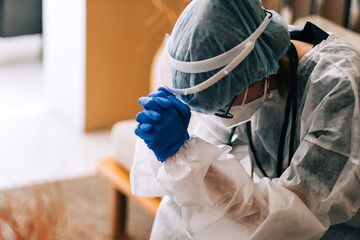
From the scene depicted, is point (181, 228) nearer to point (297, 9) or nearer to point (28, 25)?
point (297, 9)

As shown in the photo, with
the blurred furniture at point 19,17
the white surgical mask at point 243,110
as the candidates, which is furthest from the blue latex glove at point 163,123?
the blurred furniture at point 19,17

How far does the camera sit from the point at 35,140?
9.95 ft

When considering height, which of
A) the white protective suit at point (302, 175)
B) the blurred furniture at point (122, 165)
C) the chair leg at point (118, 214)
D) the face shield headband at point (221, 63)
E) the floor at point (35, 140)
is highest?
the face shield headband at point (221, 63)

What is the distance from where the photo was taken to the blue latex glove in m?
1.09

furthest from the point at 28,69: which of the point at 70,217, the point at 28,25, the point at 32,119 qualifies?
the point at 70,217

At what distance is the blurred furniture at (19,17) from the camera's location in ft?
12.0

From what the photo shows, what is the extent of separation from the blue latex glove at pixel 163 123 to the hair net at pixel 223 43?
0.04 m

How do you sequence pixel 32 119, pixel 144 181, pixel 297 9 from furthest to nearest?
pixel 32 119 < pixel 297 9 < pixel 144 181

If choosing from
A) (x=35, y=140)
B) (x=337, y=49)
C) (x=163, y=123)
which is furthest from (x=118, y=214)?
(x=337, y=49)

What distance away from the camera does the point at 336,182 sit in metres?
1.14

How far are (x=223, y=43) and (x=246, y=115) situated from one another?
23 centimetres

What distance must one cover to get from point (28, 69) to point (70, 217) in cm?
199

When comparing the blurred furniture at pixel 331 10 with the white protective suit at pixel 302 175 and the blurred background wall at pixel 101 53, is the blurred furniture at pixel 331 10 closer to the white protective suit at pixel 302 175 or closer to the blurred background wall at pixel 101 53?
the blurred background wall at pixel 101 53

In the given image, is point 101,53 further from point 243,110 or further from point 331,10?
point 243,110
